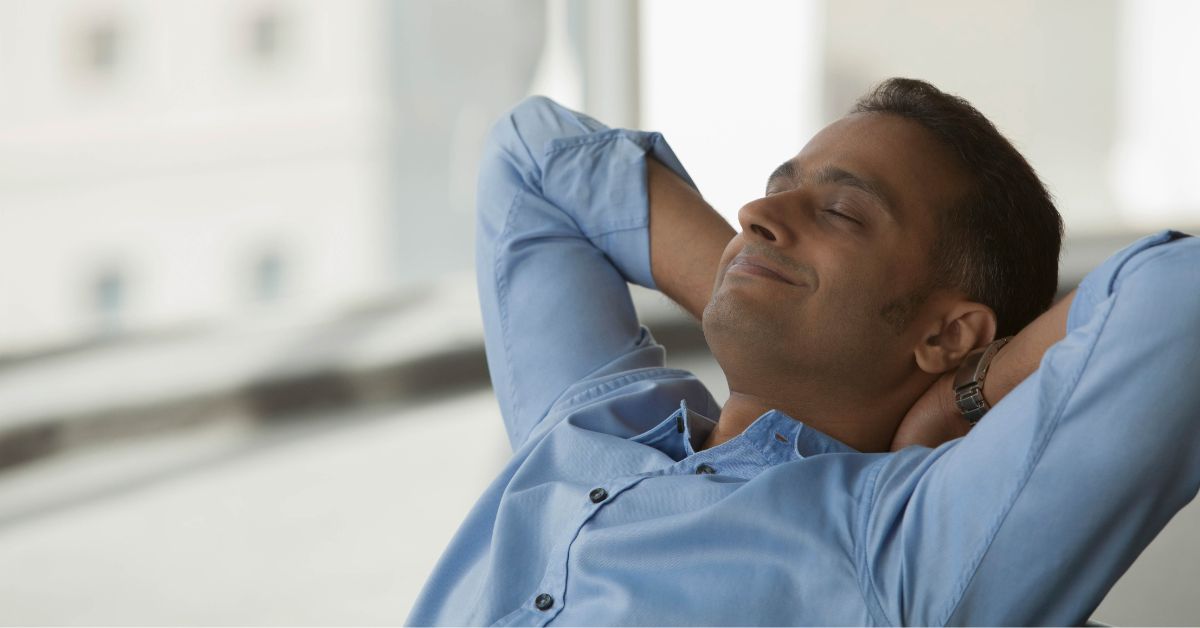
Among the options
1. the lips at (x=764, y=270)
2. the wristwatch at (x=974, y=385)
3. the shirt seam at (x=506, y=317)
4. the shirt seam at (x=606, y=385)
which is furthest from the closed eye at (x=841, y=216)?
the shirt seam at (x=506, y=317)

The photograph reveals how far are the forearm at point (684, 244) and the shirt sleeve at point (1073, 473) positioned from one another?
0.57 m

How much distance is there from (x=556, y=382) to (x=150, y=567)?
1499 millimetres

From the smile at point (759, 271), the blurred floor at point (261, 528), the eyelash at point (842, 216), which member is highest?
the eyelash at point (842, 216)

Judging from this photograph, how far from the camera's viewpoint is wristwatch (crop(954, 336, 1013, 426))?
4.56 feet

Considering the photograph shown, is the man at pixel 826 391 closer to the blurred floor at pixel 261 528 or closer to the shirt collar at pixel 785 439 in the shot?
the shirt collar at pixel 785 439

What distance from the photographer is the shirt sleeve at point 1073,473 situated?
3.61 ft

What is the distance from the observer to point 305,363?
426cm

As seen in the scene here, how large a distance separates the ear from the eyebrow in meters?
0.14

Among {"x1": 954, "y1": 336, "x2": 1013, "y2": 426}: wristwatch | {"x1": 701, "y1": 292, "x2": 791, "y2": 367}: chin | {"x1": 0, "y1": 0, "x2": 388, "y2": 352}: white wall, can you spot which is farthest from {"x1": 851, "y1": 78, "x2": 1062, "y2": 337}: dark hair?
{"x1": 0, "y1": 0, "x2": 388, "y2": 352}: white wall

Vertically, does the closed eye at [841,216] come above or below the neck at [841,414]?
above

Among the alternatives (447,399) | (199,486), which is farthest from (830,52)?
(199,486)

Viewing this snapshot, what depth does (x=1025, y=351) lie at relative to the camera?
1.32 meters

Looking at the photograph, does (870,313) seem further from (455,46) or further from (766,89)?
(766,89)

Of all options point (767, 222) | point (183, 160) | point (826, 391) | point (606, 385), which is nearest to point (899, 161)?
point (767, 222)
